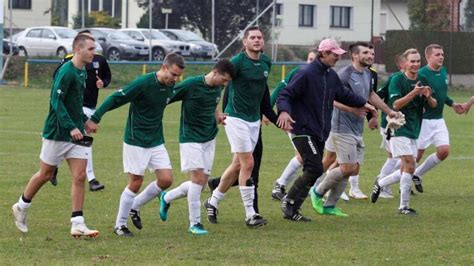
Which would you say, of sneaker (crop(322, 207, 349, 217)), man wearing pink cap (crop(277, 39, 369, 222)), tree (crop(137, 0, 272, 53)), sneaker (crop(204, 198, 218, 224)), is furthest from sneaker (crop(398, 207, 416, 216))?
tree (crop(137, 0, 272, 53))

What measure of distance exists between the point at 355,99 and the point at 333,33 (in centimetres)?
4970

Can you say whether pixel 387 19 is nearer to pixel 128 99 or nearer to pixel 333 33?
pixel 333 33

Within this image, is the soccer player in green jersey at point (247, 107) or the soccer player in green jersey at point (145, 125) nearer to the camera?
the soccer player in green jersey at point (145, 125)

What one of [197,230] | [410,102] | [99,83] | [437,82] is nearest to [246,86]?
[197,230]

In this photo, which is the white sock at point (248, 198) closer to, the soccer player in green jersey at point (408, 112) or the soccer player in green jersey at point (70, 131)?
the soccer player in green jersey at point (70, 131)

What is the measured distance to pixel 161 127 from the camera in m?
11.2

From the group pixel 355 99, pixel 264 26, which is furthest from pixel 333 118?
pixel 264 26

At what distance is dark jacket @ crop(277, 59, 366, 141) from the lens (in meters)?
12.2

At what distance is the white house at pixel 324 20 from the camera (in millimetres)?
60344

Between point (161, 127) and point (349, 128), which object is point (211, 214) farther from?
point (349, 128)

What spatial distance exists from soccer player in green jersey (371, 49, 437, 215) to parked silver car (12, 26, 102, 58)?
35.6 m

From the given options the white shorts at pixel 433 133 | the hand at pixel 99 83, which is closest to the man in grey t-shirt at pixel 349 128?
the white shorts at pixel 433 133

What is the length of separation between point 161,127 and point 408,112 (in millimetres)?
3728

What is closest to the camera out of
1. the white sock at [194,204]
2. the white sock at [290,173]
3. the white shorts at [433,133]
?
the white sock at [194,204]
